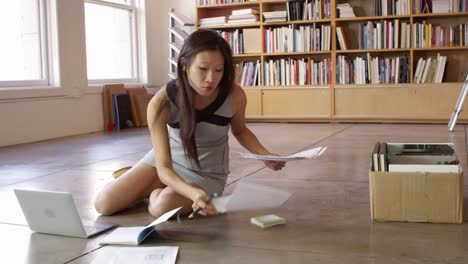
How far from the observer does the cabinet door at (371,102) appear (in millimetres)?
6114

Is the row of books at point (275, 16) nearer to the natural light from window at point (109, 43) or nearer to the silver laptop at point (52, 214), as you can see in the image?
the natural light from window at point (109, 43)

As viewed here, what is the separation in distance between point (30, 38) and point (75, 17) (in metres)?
0.54

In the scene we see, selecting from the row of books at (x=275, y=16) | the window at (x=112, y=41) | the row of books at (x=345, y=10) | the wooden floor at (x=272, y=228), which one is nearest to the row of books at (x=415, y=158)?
the wooden floor at (x=272, y=228)

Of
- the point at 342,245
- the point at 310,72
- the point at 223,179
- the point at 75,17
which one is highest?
the point at 75,17

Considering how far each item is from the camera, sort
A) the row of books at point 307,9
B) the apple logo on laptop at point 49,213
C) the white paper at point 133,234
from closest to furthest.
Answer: the white paper at point 133,234 → the apple logo on laptop at point 49,213 → the row of books at point 307,9

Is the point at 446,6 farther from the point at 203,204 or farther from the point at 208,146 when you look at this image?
the point at 203,204

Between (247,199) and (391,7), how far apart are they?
5.06 m

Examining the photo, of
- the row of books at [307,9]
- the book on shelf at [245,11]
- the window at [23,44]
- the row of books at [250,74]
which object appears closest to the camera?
the window at [23,44]

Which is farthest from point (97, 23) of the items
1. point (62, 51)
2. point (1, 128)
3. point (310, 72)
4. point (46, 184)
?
point (46, 184)

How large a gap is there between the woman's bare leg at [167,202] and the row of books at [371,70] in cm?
456

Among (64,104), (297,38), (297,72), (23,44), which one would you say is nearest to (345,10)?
(297,38)

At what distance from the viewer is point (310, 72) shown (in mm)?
6551

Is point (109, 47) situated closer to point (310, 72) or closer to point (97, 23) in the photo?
point (97, 23)

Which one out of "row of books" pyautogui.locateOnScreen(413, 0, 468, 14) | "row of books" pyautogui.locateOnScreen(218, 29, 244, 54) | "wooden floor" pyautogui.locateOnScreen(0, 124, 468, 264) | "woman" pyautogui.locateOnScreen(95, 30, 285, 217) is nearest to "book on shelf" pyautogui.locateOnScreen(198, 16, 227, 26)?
"row of books" pyautogui.locateOnScreen(218, 29, 244, 54)
